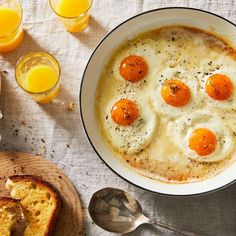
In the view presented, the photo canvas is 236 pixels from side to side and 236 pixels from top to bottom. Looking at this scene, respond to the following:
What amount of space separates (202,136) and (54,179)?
3.38 feet

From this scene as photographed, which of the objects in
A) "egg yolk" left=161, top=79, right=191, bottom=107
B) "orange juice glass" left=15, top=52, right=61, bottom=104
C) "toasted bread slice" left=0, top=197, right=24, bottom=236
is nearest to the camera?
"toasted bread slice" left=0, top=197, right=24, bottom=236

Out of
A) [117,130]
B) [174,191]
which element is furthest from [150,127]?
[174,191]

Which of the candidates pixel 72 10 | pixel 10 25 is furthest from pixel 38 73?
pixel 72 10

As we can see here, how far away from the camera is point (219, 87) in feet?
12.1

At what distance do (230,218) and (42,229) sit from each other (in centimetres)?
123

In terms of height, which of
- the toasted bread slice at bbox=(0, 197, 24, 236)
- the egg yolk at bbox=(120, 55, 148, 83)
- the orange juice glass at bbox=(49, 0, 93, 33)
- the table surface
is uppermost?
the orange juice glass at bbox=(49, 0, 93, 33)

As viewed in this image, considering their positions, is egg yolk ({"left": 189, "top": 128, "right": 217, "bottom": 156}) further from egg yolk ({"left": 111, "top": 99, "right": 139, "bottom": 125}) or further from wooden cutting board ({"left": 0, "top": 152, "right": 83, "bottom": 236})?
wooden cutting board ({"left": 0, "top": 152, "right": 83, "bottom": 236})

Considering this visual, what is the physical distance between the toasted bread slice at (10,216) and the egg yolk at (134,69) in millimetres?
1108

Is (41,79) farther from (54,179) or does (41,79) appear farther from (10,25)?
(54,179)

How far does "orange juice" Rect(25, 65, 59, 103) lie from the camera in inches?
153

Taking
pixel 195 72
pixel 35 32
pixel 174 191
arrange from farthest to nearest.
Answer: pixel 35 32
pixel 195 72
pixel 174 191

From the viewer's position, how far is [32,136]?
3869 mm

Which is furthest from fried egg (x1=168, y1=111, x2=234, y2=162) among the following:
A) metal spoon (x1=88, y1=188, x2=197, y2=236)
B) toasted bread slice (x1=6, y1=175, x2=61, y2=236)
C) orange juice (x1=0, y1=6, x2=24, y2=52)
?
orange juice (x1=0, y1=6, x2=24, y2=52)

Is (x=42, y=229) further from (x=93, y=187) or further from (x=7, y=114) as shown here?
(x=7, y=114)
